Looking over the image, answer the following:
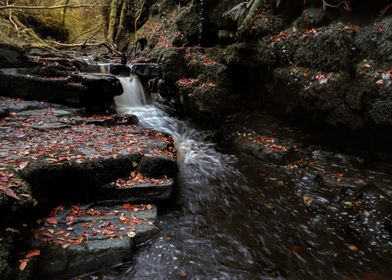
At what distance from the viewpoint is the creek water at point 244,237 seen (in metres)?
4.26

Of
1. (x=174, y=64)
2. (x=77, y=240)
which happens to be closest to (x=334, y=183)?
(x=77, y=240)

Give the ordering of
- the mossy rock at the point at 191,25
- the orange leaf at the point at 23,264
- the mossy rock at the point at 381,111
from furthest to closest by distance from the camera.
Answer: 1. the mossy rock at the point at 191,25
2. the mossy rock at the point at 381,111
3. the orange leaf at the point at 23,264

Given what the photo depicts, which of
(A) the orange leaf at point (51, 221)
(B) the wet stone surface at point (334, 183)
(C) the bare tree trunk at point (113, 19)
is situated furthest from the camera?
(C) the bare tree trunk at point (113, 19)

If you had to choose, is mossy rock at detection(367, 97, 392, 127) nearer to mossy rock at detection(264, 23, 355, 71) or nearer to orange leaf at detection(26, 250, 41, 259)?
mossy rock at detection(264, 23, 355, 71)

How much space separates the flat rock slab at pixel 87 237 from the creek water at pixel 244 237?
21 centimetres

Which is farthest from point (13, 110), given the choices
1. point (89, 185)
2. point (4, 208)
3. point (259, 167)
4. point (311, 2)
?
point (311, 2)

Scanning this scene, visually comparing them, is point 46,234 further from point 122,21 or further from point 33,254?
point 122,21

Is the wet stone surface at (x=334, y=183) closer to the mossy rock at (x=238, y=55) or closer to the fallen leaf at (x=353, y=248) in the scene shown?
the fallen leaf at (x=353, y=248)

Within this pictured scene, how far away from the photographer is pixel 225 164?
8.08m

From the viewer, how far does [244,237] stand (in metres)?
5.07

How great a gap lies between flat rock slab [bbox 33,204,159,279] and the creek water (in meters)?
0.21

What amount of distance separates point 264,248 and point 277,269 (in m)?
0.50

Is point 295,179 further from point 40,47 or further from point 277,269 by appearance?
point 40,47

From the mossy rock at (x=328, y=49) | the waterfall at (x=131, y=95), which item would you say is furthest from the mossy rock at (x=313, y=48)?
the waterfall at (x=131, y=95)
